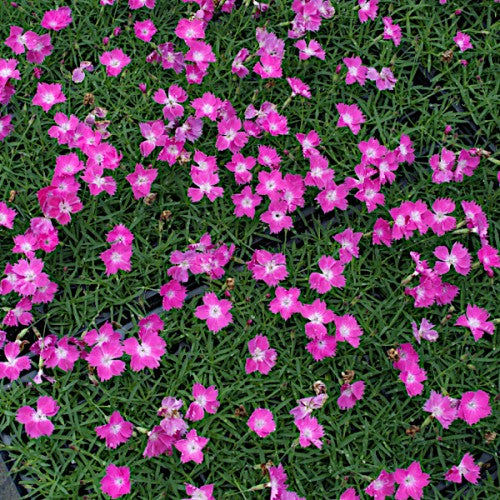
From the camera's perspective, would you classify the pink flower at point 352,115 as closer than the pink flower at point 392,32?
Yes

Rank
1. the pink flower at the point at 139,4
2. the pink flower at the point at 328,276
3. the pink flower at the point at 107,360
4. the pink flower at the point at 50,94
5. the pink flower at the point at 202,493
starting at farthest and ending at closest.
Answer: the pink flower at the point at 139,4 < the pink flower at the point at 50,94 < the pink flower at the point at 328,276 < the pink flower at the point at 107,360 < the pink flower at the point at 202,493

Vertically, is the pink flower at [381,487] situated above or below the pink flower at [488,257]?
below

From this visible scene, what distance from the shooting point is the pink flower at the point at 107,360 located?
5.71 ft

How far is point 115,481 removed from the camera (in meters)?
1.66

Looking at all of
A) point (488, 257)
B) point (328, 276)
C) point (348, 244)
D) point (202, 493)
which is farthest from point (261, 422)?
point (488, 257)

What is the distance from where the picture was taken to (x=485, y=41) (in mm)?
2178

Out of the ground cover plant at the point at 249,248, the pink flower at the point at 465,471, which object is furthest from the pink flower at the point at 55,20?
the pink flower at the point at 465,471

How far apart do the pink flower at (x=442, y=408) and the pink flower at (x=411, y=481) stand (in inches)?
5.3

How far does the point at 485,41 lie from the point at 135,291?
4.54ft

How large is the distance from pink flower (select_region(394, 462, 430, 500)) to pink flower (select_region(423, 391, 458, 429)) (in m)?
0.13

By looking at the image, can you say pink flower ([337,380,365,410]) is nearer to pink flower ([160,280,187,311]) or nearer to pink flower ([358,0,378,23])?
pink flower ([160,280,187,311])

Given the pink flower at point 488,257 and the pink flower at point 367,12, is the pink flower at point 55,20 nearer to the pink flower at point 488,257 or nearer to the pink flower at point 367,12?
the pink flower at point 367,12

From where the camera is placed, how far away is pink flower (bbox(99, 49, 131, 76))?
Answer: 207cm

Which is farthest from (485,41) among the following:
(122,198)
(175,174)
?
(122,198)
